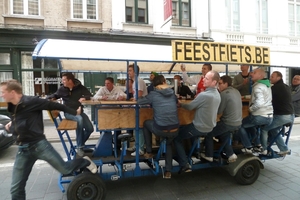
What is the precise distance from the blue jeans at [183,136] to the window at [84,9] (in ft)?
33.6

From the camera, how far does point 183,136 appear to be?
4.17 metres

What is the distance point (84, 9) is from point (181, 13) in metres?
5.64

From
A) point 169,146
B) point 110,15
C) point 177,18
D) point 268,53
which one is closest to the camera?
point 169,146

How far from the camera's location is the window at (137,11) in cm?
1343

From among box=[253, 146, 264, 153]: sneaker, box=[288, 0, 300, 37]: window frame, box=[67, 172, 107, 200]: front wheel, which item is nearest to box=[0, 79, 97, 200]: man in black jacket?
box=[67, 172, 107, 200]: front wheel

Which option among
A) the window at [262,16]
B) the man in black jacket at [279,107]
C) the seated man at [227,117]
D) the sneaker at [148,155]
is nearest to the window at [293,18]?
the window at [262,16]

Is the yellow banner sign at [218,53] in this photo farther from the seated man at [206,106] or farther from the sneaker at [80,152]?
the sneaker at [80,152]

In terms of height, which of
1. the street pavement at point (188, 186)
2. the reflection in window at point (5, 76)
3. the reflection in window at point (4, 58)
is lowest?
the street pavement at point (188, 186)

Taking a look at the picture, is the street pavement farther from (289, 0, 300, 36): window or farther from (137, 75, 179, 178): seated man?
(289, 0, 300, 36): window

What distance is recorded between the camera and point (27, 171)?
3098 mm

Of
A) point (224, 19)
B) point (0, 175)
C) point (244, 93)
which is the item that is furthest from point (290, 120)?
point (224, 19)

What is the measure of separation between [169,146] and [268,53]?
242cm

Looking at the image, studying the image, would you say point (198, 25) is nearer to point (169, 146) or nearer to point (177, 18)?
point (177, 18)

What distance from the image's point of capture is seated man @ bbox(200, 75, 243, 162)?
4203 millimetres
